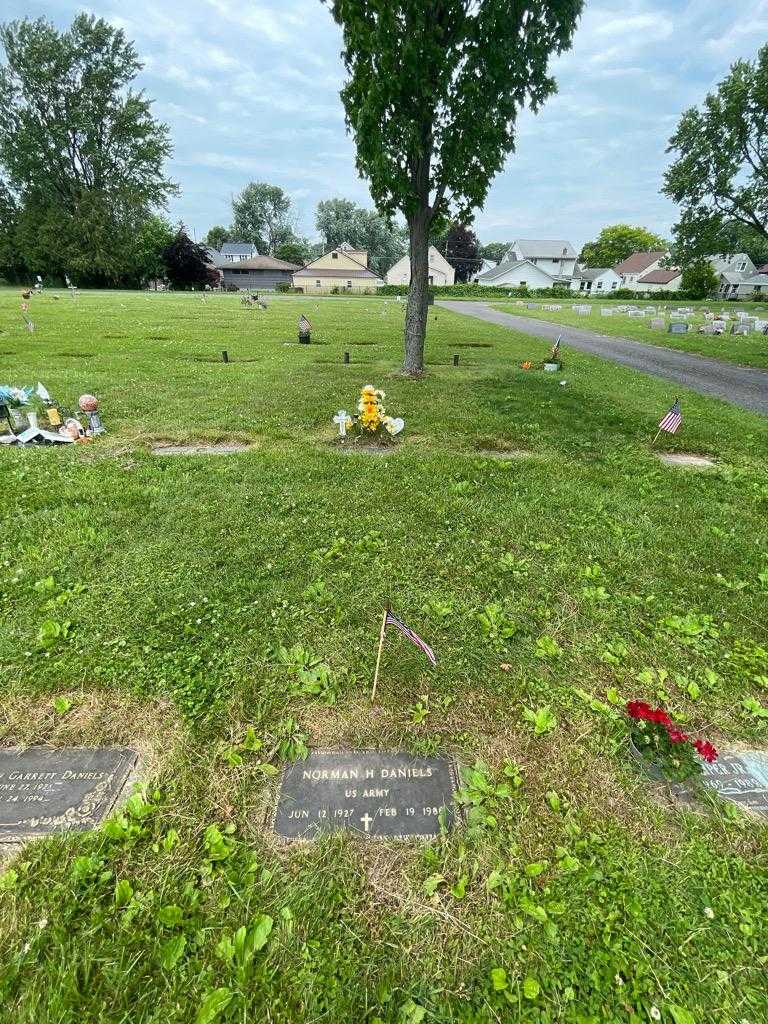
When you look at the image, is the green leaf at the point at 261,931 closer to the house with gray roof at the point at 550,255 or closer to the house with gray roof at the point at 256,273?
the house with gray roof at the point at 256,273

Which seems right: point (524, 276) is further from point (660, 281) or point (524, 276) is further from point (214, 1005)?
point (214, 1005)

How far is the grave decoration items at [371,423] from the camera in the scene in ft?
20.8

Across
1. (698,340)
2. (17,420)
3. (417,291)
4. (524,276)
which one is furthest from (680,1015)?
(524,276)

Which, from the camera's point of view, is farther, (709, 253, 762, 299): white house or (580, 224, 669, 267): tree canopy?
(580, 224, 669, 267): tree canopy

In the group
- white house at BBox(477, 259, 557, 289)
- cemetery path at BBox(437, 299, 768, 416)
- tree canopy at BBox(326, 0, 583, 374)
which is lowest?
cemetery path at BBox(437, 299, 768, 416)

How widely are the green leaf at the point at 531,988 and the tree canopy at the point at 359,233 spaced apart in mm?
96990

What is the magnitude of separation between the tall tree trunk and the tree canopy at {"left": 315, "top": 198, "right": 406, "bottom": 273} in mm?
86425

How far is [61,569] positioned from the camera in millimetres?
3551

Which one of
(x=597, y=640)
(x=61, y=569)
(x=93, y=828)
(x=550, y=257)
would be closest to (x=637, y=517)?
(x=597, y=640)

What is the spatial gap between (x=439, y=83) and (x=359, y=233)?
309 feet

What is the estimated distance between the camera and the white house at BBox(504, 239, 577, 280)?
81500 millimetres

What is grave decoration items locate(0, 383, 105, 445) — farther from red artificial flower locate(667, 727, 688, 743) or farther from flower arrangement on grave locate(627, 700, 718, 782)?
red artificial flower locate(667, 727, 688, 743)

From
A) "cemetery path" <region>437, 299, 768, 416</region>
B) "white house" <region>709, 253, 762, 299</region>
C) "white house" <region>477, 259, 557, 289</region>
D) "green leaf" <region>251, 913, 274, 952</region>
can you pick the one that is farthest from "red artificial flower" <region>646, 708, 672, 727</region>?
"white house" <region>709, 253, 762, 299</region>

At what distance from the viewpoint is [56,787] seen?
7.03 ft
